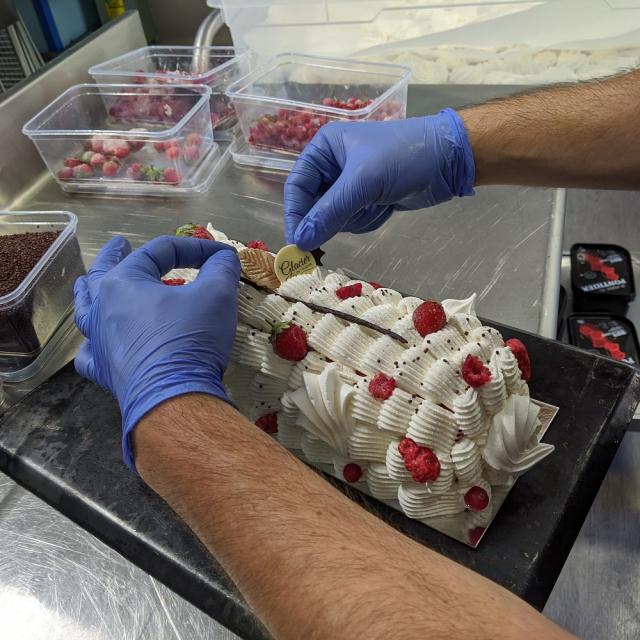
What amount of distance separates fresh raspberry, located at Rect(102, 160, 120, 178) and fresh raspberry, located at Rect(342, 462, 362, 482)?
1.82 metres

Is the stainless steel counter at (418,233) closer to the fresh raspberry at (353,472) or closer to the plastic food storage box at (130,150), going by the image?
the plastic food storage box at (130,150)

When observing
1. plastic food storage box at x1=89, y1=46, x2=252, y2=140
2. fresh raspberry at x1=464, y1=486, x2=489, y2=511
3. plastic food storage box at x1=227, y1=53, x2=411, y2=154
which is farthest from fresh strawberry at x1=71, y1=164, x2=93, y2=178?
fresh raspberry at x1=464, y1=486, x2=489, y2=511

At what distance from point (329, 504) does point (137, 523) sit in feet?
1.94

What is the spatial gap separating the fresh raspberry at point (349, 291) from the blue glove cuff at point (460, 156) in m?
0.50

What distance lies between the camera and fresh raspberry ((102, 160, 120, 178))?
2641 millimetres

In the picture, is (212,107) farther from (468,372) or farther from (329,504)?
(329,504)

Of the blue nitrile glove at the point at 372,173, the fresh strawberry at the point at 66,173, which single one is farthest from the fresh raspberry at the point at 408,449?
the fresh strawberry at the point at 66,173

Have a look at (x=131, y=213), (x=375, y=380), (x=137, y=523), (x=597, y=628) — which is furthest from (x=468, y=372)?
(x=131, y=213)

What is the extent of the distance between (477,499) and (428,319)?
0.42 meters

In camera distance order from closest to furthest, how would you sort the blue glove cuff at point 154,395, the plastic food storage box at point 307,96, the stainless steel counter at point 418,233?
the blue glove cuff at point 154,395 → the stainless steel counter at point 418,233 → the plastic food storage box at point 307,96

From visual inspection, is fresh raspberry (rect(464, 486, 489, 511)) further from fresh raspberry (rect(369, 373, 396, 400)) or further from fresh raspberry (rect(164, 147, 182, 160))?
fresh raspberry (rect(164, 147, 182, 160))

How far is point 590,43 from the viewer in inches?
120

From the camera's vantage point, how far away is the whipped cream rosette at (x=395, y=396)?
1.37 m

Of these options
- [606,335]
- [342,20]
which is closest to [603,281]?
[606,335]
